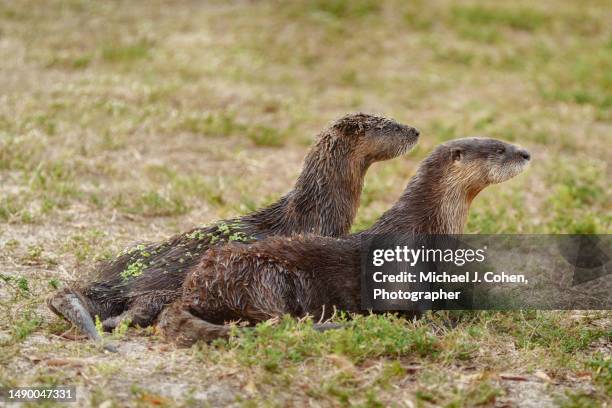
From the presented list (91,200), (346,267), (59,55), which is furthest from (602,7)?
(346,267)

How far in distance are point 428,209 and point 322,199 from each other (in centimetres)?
83

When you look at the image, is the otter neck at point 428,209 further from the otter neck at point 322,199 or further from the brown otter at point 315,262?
the otter neck at point 322,199

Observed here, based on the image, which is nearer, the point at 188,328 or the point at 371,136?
the point at 188,328

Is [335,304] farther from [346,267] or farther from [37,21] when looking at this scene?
[37,21]

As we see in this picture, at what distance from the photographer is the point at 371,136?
6.84 meters

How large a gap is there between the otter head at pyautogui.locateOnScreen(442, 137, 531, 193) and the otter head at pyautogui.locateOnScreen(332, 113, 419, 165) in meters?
0.74

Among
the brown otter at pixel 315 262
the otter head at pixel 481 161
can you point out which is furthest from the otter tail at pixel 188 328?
the otter head at pixel 481 161

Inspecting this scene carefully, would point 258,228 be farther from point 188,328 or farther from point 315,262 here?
point 188,328

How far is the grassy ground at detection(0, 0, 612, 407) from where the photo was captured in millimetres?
4562

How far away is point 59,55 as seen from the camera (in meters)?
12.7

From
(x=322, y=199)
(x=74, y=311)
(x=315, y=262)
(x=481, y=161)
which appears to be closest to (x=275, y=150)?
(x=322, y=199)

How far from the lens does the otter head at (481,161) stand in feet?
20.2

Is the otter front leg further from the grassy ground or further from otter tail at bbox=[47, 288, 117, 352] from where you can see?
the grassy ground

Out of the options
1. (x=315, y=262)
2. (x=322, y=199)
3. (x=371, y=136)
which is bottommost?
(x=315, y=262)
